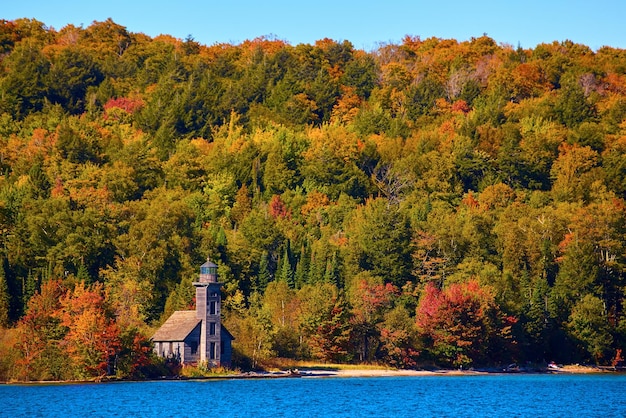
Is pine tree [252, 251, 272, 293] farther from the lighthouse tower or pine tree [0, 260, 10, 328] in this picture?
pine tree [0, 260, 10, 328]

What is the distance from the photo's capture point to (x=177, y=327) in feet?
295

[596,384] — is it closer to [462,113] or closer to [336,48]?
[462,113]

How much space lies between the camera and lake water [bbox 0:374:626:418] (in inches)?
2687

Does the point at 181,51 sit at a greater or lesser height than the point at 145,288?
greater

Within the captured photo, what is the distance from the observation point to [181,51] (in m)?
190

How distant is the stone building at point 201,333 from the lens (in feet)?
291

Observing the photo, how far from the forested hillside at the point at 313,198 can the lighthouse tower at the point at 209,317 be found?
448 centimetres

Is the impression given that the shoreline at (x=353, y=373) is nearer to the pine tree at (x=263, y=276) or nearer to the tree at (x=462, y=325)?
the tree at (x=462, y=325)

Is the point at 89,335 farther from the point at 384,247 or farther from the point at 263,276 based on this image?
the point at 384,247

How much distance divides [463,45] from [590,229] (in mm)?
74901

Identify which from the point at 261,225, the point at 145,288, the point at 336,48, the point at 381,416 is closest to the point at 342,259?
the point at 261,225

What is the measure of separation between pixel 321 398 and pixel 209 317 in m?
14.7

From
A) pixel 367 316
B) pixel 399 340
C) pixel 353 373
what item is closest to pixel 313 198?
pixel 367 316

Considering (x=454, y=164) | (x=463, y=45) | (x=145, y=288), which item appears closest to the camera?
(x=145, y=288)
